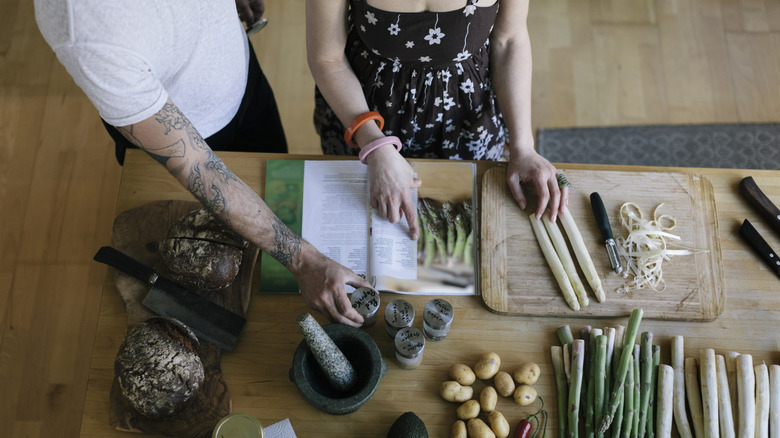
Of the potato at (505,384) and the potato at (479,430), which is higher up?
the potato at (505,384)

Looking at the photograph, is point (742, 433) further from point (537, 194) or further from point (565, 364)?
point (537, 194)

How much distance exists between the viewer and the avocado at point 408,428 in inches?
39.5

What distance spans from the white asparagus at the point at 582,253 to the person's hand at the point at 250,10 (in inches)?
43.6

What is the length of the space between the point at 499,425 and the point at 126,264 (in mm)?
891

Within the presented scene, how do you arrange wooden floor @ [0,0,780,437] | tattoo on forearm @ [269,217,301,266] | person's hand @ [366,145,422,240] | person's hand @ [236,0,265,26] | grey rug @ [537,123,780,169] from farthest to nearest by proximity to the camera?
grey rug @ [537,123,780,169], wooden floor @ [0,0,780,437], person's hand @ [236,0,265,26], person's hand @ [366,145,422,240], tattoo on forearm @ [269,217,301,266]

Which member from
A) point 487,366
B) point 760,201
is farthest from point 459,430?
point 760,201

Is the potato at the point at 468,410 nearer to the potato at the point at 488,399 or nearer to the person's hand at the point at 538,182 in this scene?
the potato at the point at 488,399

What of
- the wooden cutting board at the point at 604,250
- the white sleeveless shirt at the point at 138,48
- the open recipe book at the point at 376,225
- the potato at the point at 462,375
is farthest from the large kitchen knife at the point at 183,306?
the wooden cutting board at the point at 604,250

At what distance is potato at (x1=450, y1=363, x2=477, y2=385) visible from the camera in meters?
1.10

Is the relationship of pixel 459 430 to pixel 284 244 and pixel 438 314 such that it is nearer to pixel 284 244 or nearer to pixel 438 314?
pixel 438 314

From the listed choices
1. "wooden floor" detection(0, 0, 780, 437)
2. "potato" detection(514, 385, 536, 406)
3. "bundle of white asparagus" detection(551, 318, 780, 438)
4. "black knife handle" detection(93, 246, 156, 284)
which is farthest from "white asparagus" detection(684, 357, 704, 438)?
"wooden floor" detection(0, 0, 780, 437)

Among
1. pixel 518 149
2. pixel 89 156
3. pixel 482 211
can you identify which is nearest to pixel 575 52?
pixel 518 149

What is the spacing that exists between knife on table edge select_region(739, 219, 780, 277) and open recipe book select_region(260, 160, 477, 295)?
25.7 inches

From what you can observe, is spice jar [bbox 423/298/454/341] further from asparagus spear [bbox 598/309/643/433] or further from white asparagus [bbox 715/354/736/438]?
white asparagus [bbox 715/354/736/438]
